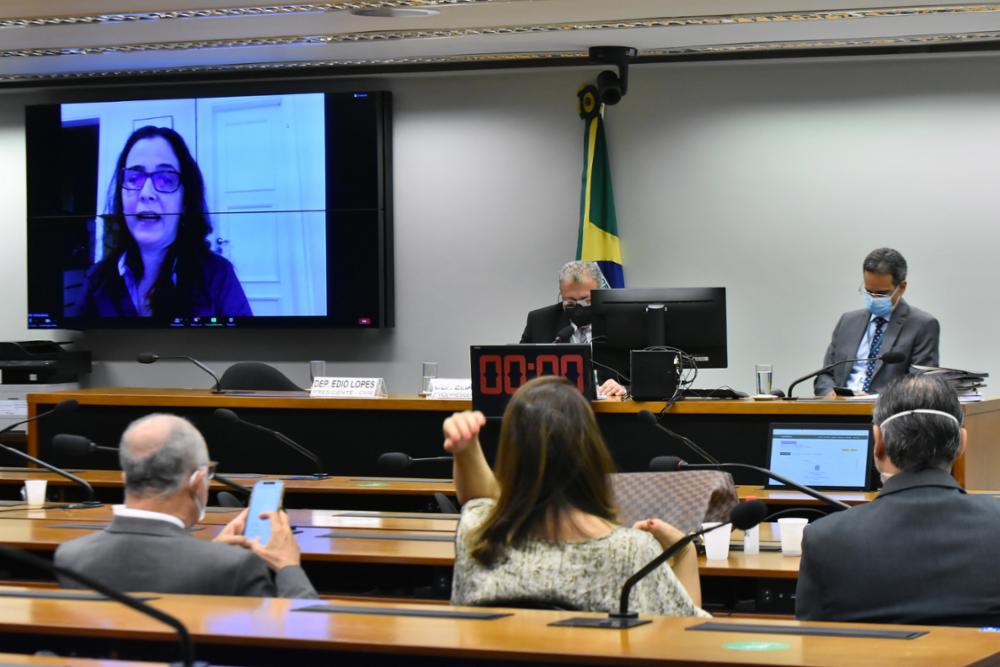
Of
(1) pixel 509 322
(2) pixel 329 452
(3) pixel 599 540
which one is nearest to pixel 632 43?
(1) pixel 509 322

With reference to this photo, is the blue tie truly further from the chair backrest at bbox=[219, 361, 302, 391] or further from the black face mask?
the chair backrest at bbox=[219, 361, 302, 391]

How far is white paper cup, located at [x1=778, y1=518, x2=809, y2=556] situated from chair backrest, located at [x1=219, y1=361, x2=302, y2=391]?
3941 mm

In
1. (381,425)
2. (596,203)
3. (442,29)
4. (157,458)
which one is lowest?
(381,425)

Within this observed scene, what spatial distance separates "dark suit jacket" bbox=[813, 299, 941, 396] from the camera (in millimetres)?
6391

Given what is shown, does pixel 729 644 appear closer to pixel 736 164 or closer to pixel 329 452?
pixel 329 452

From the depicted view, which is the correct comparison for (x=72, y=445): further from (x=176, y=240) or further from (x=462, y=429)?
(x=176, y=240)

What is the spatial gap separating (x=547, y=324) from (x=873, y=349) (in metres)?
1.62

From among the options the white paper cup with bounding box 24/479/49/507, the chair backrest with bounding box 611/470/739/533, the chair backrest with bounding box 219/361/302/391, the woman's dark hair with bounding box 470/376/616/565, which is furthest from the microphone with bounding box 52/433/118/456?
the chair backrest with bounding box 219/361/302/391

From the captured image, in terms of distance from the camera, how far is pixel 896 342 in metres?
6.45

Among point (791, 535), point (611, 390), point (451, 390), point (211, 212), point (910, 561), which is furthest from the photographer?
point (211, 212)

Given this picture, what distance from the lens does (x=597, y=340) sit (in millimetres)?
5754

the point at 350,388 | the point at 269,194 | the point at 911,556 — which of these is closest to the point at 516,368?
the point at 350,388

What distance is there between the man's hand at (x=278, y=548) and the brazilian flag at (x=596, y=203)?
518 centimetres

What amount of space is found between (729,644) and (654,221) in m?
6.13
